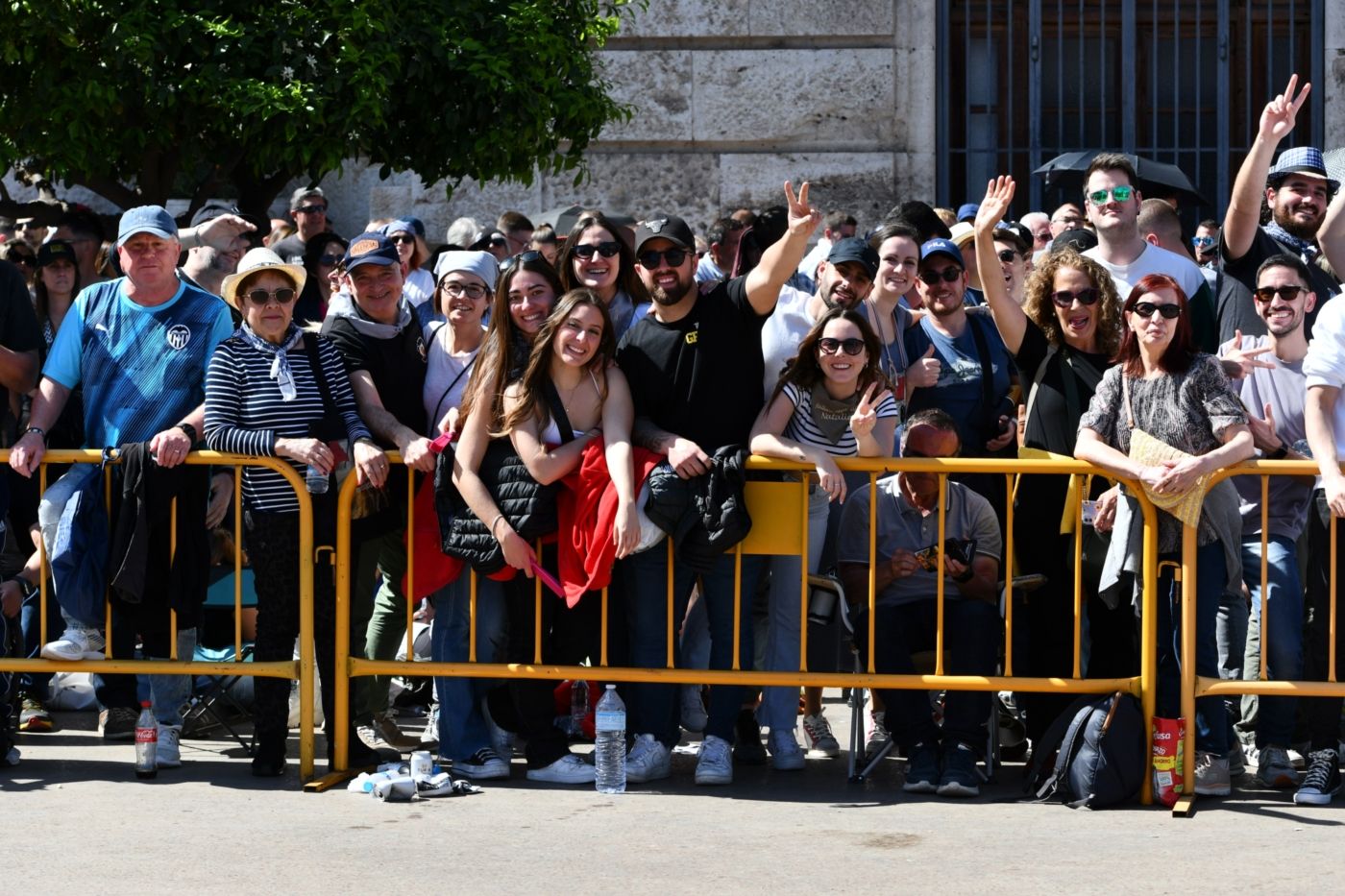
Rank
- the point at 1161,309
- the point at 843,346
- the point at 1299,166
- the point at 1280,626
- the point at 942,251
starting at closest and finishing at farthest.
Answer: the point at 1161,309 < the point at 1280,626 < the point at 843,346 < the point at 942,251 < the point at 1299,166

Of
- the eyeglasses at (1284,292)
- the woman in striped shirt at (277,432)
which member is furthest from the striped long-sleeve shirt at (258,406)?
the eyeglasses at (1284,292)

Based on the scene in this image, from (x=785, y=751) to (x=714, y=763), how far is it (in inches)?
15.0

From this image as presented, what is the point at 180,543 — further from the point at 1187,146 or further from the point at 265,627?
the point at 1187,146

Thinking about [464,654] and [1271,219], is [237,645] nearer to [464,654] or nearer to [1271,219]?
[464,654]

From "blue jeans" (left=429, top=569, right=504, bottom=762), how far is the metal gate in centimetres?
767

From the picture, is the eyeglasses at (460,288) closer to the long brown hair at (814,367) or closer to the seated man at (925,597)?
the long brown hair at (814,367)

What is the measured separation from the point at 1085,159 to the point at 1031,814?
6.72m

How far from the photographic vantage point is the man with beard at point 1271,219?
26.2 ft

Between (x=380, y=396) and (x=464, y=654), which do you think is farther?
(x=380, y=396)

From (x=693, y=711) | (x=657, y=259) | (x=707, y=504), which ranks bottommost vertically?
(x=693, y=711)

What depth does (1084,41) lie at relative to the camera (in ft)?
47.3

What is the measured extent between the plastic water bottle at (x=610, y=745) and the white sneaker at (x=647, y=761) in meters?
0.09

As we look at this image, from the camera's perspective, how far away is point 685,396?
7438 millimetres

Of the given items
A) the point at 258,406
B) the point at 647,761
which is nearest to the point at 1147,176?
the point at 647,761
